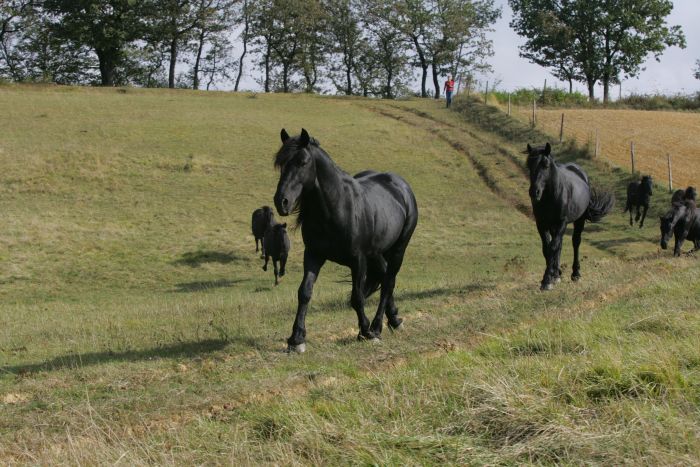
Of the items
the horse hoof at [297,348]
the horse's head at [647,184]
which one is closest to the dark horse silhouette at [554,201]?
the horse hoof at [297,348]

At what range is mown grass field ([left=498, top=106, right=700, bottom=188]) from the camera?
36.4 metres

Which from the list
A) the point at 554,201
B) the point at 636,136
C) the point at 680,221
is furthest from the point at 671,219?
the point at 636,136

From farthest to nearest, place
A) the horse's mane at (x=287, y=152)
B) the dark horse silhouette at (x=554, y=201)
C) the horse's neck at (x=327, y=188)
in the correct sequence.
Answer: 1. the dark horse silhouette at (x=554, y=201)
2. the horse's neck at (x=327, y=188)
3. the horse's mane at (x=287, y=152)

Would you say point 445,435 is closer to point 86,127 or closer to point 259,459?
point 259,459

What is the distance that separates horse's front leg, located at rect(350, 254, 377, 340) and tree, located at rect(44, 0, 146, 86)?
61201mm

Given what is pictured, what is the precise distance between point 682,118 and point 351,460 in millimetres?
56084

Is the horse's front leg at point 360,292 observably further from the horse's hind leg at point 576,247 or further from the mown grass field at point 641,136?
the mown grass field at point 641,136

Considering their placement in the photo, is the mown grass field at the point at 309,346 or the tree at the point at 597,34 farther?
the tree at the point at 597,34

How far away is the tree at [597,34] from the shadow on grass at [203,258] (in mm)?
55985

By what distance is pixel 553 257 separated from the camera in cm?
1456

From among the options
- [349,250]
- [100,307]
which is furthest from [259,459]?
[100,307]

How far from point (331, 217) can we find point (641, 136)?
1586 inches

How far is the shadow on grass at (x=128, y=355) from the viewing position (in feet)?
30.5

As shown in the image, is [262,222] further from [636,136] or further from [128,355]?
[636,136]
